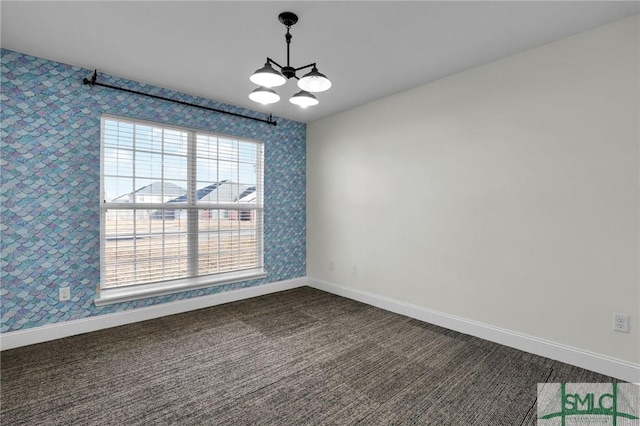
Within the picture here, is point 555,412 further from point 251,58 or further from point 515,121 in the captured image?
point 251,58

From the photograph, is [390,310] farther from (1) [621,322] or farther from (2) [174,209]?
(2) [174,209]

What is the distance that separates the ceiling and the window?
79 centimetres

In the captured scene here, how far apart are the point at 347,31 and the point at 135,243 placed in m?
3.04

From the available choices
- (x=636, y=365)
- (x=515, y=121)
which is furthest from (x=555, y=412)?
(x=515, y=121)

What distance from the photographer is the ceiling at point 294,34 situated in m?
2.12

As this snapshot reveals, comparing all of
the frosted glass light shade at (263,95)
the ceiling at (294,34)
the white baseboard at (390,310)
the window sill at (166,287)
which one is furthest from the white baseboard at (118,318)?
the frosted glass light shade at (263,95)

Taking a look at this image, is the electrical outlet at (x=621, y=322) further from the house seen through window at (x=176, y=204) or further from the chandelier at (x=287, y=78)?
the house seen through window at (x=176, y=204)

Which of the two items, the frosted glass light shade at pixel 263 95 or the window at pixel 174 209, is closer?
the frosted glass light shade at pixel 263 95

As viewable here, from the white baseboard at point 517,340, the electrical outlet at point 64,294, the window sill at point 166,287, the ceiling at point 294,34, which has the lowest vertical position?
the white baseboard at point 517,340

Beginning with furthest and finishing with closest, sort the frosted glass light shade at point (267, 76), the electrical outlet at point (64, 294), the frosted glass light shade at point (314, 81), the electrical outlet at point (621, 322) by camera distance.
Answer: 1. the electrical outlet at point (64, 294)
2. the electrical outlet at point (621, 322)
3. the frosted glass light shade at point (314, 81)
4. the frosted glass light shade at point (267, 76)

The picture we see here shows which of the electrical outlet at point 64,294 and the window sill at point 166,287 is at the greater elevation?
the electrical outlet at point 64,294

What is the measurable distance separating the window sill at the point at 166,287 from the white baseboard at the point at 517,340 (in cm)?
160

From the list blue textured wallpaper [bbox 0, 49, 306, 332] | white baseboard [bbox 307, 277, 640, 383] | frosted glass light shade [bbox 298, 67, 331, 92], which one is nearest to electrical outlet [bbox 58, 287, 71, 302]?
blue textured wallpaper [bbox 0, 49, 306, 332]

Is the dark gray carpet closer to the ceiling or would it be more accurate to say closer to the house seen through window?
the house seen through window
